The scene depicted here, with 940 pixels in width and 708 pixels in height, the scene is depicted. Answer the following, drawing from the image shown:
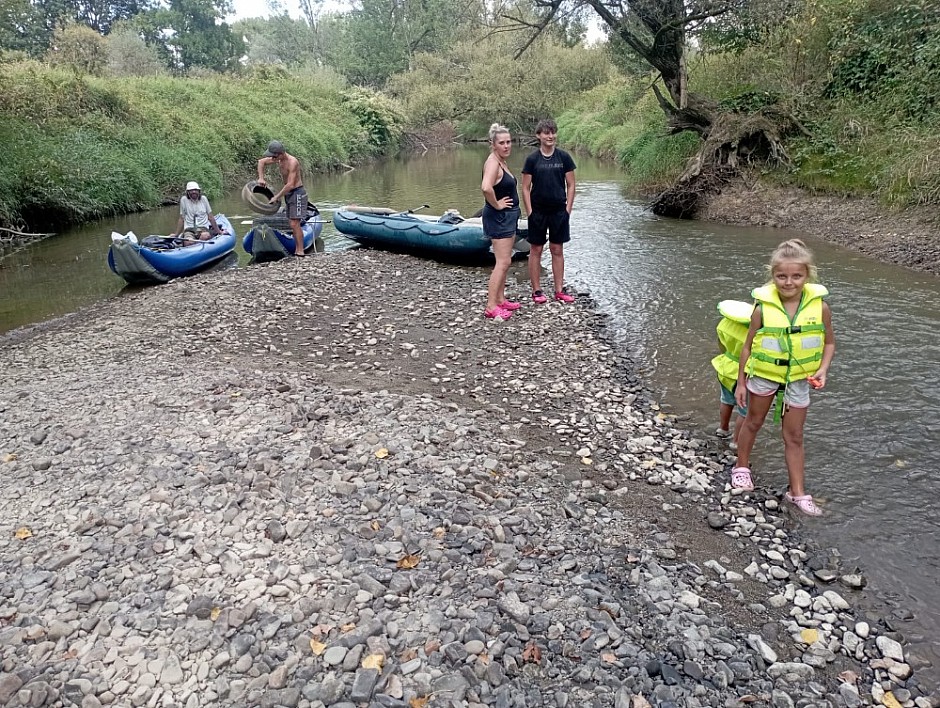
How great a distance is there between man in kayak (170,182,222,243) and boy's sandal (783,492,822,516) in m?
10.8

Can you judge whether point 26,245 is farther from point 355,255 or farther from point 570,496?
point 570,496

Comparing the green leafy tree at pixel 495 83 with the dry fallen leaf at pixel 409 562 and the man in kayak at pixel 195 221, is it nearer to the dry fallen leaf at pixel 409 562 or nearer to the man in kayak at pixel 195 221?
the man in kayak at pixel 195 221

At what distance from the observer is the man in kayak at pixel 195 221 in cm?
1190

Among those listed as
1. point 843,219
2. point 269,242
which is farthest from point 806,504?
point 269,242

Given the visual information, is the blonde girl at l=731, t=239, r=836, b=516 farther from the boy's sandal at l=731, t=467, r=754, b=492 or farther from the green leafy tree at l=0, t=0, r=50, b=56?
the green leafy tree at l=0, t=0, r=50, b=56

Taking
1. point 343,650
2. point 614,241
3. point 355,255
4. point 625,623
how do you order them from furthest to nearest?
point 614,241, point 355,255, point 625,623, point 343,650

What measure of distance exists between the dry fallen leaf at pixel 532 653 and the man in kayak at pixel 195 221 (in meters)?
10.9

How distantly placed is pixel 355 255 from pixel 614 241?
4.83m

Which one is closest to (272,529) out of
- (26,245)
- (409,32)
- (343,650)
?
(343,650)

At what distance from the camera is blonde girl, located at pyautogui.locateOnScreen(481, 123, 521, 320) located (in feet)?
22.7

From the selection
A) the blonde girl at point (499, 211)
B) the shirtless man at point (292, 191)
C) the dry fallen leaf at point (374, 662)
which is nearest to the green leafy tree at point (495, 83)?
the shirtless man at point (292, 191)

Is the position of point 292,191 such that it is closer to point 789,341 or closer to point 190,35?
point 789,341

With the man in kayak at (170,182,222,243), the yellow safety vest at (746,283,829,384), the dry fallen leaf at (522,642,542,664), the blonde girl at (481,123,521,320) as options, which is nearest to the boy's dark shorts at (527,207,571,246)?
the blonde girl at (481,123,521,320)

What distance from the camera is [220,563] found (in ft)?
11.3
